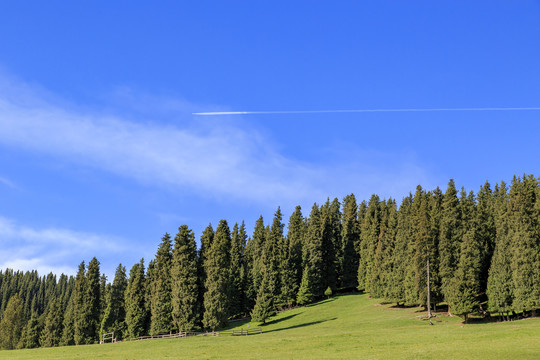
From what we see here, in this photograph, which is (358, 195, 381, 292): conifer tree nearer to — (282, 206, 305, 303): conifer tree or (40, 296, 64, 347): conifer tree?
(282, 206, 305, 303): conifer tree

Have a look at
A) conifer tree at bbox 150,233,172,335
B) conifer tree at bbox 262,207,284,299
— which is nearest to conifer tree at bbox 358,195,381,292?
conifer tree at bbox 262,207,284,299

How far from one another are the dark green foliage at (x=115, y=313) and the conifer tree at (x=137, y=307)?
10.5 ft

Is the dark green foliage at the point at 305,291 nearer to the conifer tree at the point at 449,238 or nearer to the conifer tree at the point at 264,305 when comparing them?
Answer: the conifer tree at the point at 264,305

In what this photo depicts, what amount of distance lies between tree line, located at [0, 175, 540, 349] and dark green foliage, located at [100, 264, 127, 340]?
0.64 ft

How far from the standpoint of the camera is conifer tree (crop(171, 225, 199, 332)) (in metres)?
84.2

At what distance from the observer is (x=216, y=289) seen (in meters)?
83.9

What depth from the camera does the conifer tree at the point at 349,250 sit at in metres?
122

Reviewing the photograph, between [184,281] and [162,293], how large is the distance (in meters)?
6.20

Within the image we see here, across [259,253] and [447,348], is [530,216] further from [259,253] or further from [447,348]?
[259,253]

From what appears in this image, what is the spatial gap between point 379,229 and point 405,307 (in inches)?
1115

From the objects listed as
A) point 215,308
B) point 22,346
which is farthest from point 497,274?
point 22,346

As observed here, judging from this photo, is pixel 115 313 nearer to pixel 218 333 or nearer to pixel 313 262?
pixel 218 333

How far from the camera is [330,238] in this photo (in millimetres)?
123688

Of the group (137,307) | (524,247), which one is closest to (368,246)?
(524,247)
